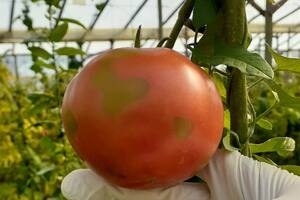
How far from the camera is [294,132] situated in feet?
7.55

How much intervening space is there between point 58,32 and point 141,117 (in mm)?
789

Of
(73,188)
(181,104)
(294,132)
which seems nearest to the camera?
(181,104)

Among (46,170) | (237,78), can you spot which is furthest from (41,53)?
(237,78)

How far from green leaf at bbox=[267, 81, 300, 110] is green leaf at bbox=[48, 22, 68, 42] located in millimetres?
638

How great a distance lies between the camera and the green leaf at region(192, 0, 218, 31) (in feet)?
1.32

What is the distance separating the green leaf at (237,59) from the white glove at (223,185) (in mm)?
68

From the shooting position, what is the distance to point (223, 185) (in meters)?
0.41

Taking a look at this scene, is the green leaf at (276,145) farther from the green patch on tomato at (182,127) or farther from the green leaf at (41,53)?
the green leaf at (41,53)

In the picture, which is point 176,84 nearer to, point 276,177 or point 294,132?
point 276,177

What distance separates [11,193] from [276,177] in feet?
4.26

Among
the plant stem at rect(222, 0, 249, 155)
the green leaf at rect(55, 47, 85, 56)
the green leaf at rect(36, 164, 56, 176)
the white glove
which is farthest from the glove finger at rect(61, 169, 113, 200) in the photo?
the green leaf at rect(36, 164, 56, 176)

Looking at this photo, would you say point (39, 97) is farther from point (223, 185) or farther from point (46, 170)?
point (223, 185)

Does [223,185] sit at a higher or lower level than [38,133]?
higher

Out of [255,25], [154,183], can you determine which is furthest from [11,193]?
[255,25]
